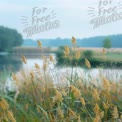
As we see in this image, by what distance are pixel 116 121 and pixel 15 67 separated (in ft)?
4.86

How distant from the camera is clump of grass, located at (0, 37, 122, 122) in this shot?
137cm

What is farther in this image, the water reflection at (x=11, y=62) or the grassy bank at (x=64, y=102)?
the water reflection at (x=11, y=62)

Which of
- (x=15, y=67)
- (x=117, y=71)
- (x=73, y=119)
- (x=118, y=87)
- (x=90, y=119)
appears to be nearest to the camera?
(x=73, y=119)

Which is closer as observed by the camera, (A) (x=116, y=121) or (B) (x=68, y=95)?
(A) (x=116, y=121)

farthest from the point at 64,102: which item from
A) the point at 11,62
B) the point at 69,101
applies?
the point at 11,62

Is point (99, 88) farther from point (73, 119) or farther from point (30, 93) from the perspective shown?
point (73, 119)

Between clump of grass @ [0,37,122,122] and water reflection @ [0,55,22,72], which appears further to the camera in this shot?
water reflection @ [0,55,22,72]

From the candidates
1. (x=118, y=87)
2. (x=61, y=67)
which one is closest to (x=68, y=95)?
(x=118, y=87)

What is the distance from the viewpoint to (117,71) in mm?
2572

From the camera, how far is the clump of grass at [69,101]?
1.37 metres

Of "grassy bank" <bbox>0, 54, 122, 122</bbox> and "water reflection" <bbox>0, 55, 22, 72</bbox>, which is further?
"water reflection" <bbox>0, 55, 22, 72</bbox>

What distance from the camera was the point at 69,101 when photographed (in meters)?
1.62

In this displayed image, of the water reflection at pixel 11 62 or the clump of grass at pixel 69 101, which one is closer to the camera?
the clump of grass at pixel 69 101

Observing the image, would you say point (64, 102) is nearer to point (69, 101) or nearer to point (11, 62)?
point (69, 101)
